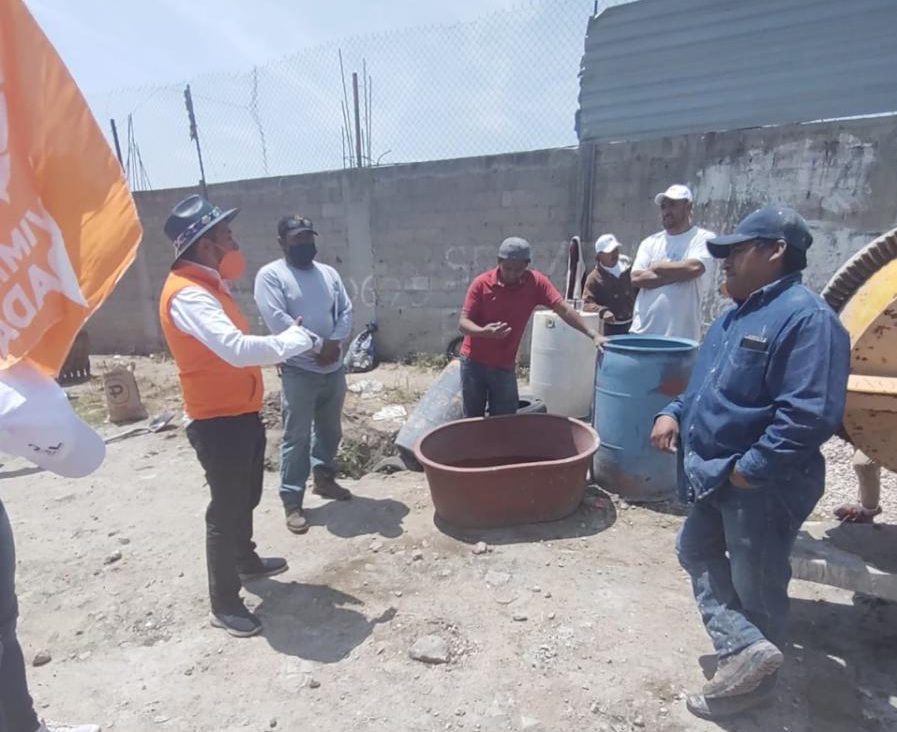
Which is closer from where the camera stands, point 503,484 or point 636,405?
point 503,484

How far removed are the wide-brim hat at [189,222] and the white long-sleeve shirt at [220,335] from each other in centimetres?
23

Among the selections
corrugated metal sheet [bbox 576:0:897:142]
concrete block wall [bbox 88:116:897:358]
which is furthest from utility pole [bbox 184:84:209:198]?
corrugated metal sheet [bbox 576:0:897:142]

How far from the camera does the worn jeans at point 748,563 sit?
207cm

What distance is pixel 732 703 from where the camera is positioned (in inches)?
85.4

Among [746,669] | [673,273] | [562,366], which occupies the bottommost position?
[746,669]

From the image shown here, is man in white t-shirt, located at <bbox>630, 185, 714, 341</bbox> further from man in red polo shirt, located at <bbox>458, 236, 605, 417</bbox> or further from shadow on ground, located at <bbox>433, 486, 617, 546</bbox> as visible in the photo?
shadow on ground, located at <bbox>433, 486, 617, 546</bbox>

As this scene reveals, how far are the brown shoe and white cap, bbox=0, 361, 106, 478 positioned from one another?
2397mm

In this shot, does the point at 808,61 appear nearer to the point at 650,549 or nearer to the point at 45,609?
the point at 650,549

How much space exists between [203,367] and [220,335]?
0.26 metres

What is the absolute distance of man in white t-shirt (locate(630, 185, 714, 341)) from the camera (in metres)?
3.87

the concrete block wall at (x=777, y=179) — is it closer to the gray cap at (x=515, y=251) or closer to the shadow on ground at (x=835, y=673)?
the gray cap at (x=515, y=251)

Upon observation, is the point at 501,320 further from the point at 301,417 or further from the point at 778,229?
the point at 778,229

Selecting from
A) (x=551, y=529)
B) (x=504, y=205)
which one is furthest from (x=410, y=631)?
(x=504, y=205)

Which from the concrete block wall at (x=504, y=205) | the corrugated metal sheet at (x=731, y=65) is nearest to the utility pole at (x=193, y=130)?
the concrete block wall at (x=504, y=205)
